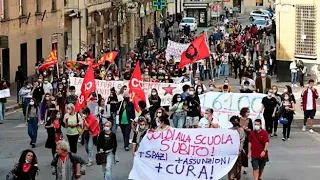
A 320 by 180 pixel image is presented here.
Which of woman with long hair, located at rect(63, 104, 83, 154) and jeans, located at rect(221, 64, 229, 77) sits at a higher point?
jeans, located at rect(221, 64, 229, 77)

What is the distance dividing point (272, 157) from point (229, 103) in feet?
12.0

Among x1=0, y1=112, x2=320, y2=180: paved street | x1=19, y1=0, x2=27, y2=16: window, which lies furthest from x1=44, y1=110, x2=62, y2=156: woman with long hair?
x1=19, y1=0, x2=27, y2=16: window

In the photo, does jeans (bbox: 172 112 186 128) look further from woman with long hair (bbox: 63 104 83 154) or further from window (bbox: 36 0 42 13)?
window (bbox: 36 0 42 13)

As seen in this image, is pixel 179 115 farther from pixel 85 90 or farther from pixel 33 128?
pixel 33 128

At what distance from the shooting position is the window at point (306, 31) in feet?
116

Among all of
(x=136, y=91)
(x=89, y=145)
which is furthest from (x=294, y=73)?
(x=89, y=145)

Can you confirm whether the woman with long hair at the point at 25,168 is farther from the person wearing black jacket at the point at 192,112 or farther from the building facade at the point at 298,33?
the building facade at the point at 298,33

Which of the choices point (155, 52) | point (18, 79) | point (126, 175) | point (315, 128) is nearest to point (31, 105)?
point (126, 175)

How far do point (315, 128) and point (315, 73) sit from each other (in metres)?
11.6

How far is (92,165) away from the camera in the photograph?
18.7 m

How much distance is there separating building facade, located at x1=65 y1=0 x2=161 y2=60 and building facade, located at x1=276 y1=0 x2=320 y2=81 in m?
12.1

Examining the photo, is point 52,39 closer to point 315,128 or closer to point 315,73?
point 315,73

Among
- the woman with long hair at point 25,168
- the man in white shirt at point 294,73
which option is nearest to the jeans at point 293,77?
the man in white shirt at point 294,73

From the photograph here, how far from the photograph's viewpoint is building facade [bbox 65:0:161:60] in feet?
147
